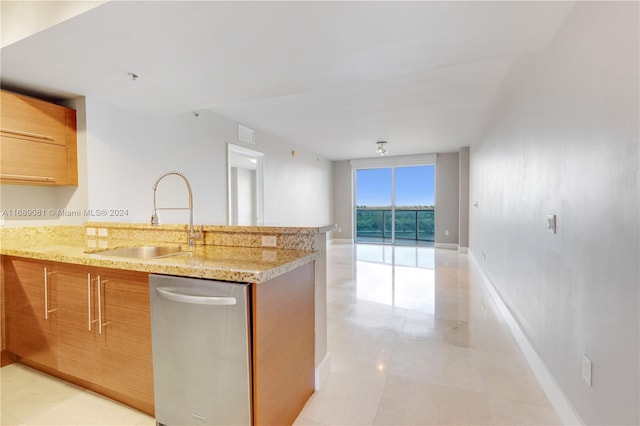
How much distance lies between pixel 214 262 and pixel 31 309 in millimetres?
1531

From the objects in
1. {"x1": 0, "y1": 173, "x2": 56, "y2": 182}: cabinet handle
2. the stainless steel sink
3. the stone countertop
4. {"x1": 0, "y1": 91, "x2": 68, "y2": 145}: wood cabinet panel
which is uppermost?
{"x1": 0, "y1": 91, "x2": 68, "y2": 145}: wood cabinet panel

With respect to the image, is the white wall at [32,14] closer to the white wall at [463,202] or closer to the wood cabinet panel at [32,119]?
the wood cabinet panel at [32,119]

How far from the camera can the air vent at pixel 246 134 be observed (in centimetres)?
440

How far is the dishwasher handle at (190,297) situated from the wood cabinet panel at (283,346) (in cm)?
13

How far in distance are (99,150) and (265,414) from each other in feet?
8.58

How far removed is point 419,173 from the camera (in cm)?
774

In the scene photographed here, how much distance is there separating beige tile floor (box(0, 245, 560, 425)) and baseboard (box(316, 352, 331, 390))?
0.12ft

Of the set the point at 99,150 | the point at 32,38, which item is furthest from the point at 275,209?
the point at 32,38

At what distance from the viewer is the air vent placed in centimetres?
440

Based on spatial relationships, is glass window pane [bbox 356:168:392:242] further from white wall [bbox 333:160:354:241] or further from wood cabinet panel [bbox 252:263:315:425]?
wood cabinet panel [bbox 252:263:315:425]

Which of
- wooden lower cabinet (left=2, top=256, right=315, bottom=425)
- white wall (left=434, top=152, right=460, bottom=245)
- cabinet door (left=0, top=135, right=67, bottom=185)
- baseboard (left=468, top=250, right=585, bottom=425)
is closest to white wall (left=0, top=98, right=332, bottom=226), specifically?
cabinet door (left=0, top=135, right=67, bottom=185)

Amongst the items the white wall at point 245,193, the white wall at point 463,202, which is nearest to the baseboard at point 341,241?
the white wall at point 245,193

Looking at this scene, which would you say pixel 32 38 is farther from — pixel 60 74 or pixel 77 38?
pixel 60 74

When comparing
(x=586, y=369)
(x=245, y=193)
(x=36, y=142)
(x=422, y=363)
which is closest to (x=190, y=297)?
(x=422, y=363)
